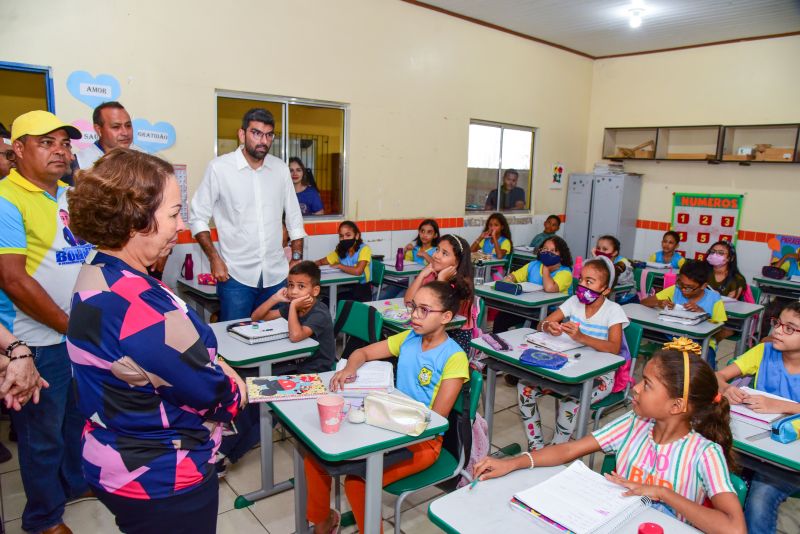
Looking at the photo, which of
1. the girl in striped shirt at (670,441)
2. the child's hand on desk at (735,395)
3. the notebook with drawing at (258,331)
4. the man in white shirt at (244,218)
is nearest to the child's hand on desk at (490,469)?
the girl in striped shirt at (670,441)

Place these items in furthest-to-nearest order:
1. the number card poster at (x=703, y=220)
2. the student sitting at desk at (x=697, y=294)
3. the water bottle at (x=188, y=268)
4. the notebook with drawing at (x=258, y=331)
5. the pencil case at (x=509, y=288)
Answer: the number card poster at (x=703, y=220), the water bottle at (x=188, y=268), the pencil case at (x=509, y=288), the student sitting at desk at (x=697, y=294), the notebook with drawing at (x=258, y=331)

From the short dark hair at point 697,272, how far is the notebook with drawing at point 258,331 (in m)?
2.93

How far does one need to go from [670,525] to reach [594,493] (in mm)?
195

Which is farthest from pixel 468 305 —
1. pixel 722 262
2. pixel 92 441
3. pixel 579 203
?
pixel 579 203

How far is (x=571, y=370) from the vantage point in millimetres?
2582

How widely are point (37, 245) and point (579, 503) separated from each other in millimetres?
2152

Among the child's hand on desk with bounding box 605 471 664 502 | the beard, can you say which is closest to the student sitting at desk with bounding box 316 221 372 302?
the beard

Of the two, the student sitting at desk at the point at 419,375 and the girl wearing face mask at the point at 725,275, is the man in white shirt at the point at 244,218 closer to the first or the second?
the student sitting at desk at the point at 419,375

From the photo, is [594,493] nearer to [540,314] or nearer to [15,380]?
[15,380]

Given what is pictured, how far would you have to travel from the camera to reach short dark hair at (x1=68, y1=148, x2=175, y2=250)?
1.11m

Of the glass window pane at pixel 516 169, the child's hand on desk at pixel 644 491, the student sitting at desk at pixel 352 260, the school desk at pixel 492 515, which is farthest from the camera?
the glass window pane at pixel 516 169

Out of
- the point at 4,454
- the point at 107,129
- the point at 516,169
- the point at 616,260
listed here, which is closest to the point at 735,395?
the point at 616,260

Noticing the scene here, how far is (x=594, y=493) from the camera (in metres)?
1.48

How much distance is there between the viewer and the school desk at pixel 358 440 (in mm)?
1664
